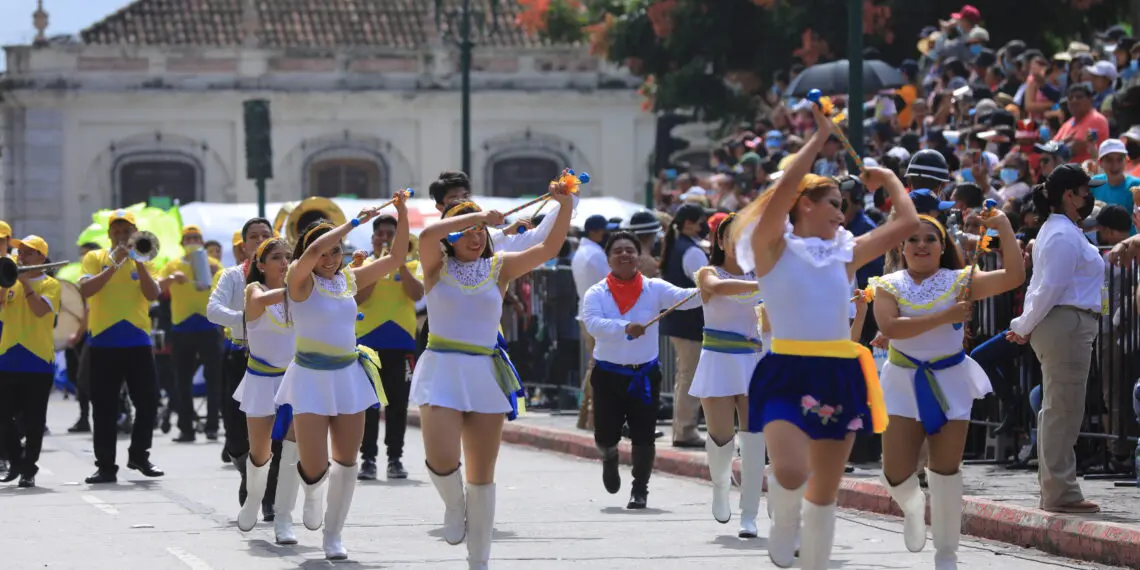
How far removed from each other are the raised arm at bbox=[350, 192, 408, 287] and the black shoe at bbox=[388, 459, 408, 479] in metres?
4.90

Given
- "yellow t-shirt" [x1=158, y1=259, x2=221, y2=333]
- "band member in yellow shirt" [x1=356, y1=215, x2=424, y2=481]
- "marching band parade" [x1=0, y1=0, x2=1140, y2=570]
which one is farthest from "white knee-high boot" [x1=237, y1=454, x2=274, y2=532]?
"yellow t-shirt" [x1=158, y1=259, x2=221, y2=333]

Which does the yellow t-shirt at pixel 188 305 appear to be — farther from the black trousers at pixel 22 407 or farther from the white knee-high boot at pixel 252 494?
the white knee-high boot at pixel 252 494

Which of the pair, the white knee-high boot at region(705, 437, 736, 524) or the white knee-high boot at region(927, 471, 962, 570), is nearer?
the white knee-high boot at region(927, 471, 962, 570)

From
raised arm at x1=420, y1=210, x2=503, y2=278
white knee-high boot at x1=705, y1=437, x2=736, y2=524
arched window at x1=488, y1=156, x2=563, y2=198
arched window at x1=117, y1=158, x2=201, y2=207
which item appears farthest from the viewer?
arched window at x1=488, y1=156, x2=563, y2=198

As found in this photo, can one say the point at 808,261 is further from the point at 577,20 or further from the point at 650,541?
the point at 577,20

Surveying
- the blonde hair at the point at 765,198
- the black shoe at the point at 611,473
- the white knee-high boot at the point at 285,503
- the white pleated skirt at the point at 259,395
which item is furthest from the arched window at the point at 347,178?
the blonde hair at the point at 765,198

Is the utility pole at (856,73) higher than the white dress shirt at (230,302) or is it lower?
higher

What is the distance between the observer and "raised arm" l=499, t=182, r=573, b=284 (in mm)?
9334

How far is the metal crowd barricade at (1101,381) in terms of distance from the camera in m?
13.2

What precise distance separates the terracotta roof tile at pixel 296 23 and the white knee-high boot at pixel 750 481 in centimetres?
3685

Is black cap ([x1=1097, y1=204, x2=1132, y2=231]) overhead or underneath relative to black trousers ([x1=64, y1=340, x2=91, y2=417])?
overhead

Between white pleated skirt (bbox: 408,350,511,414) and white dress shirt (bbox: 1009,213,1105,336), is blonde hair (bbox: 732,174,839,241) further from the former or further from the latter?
white dress shirt (bbox: 1009,213,1105,336)

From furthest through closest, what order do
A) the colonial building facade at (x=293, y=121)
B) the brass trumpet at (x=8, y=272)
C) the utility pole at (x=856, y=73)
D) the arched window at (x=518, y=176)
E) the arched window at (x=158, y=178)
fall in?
the arched window at (x=518, y=176) → the arched window at (x=158, y=178) → the colonial building facade at (x=293, y=121) → the utility pole at (x=856, y=73) → the brass trumpet at (x=8, y=272)

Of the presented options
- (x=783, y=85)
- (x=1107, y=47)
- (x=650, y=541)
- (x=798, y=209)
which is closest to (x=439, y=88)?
(x=783, y=85)
